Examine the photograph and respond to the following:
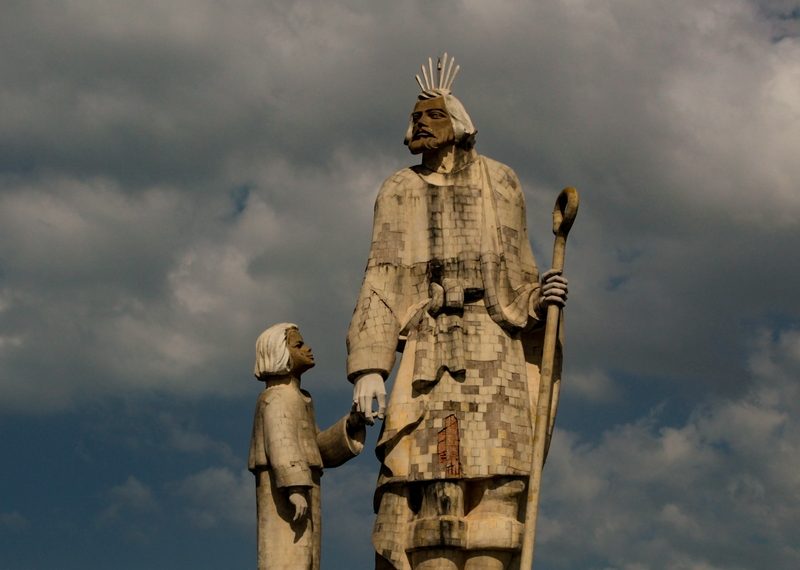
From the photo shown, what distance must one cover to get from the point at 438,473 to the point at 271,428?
1968 millimetres

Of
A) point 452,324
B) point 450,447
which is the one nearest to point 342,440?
point 450,447

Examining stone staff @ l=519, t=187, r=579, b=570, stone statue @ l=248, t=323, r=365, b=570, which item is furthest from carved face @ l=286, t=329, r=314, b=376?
stone staff @ l=519, t=187, r=579, b=570

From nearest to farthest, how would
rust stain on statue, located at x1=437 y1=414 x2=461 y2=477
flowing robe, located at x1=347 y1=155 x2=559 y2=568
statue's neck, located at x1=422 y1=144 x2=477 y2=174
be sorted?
rust stain on statue, located at x1=437 y1=414 x2=461 y2=477 → flowing robe, located at x1=347 y1=155 x2=559 y2=568 → statue's neck, located at x1=422 y1=144 x2=477 y2=174

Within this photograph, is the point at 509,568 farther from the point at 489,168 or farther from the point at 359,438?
the point at 489,168

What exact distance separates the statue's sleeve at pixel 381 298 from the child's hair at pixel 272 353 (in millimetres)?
730

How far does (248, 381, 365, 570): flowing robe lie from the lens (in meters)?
17.0

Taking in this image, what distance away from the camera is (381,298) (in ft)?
57.3

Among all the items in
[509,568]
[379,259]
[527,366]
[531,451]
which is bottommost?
[509,568]

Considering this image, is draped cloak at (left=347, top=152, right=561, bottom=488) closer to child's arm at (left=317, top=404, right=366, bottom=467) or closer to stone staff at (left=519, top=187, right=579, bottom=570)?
stone staff at (left=519, top=187, right=579, bottom=570)

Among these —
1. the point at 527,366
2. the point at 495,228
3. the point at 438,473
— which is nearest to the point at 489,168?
the point at 495,228

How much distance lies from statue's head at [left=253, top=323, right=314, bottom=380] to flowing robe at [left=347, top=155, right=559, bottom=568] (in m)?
0.62

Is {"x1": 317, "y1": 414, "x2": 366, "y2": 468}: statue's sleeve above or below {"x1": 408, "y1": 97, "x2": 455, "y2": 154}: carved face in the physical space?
below

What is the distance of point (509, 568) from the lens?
16.7 metres

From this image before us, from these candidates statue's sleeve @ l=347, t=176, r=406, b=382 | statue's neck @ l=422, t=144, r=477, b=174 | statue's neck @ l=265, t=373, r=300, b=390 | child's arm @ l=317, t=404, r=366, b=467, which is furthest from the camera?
→ statue's neck @ l=422, t=144, r=477, b=174
